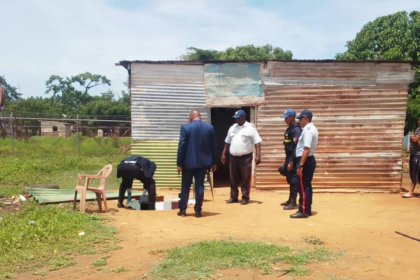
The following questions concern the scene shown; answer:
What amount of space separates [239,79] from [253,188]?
2716 mm

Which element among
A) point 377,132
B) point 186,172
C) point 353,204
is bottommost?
point 353,204

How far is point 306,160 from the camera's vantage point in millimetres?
6090

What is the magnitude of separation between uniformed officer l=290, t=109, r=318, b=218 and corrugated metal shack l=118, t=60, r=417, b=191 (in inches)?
119

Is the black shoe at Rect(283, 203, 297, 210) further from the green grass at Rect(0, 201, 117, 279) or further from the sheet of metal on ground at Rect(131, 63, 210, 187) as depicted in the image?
the sheet of metal on ground at Rect(131, 63, 210, 187)

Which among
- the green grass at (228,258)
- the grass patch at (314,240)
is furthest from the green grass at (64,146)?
the grass patch at (314,240)

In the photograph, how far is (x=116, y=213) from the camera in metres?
6.60

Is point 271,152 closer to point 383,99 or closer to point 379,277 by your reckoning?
point 383,99

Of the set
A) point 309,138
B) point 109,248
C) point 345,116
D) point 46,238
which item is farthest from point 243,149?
point 46,238

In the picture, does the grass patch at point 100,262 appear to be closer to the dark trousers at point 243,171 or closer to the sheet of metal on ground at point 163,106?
the dark trousers at point 243,171

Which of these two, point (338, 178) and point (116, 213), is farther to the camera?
point (338, 178)

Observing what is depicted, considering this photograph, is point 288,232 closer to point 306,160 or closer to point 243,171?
point 306,160

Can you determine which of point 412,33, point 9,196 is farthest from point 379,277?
point 412,33

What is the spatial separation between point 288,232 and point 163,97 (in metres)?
5.27

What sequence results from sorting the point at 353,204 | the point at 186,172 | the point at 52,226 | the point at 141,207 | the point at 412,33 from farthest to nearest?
1. the point at 412,33
2. the point at 353,204
3. the point at 141,207
4. the point at 186,172
5. the point at 52,226
